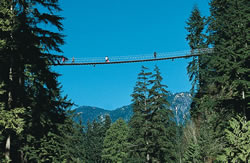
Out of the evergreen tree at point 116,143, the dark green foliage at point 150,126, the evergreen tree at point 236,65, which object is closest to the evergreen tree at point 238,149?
the evergreen tree at point 236,65

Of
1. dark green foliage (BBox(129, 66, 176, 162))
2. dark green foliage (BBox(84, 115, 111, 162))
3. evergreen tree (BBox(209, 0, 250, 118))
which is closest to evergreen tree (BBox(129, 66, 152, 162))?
dark green foliage (BBox(129, 66, 176, 162))

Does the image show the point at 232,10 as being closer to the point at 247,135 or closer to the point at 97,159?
the point at 247,135

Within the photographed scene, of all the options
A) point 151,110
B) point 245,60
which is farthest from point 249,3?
point 151,110

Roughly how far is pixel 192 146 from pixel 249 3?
1570 centimetres

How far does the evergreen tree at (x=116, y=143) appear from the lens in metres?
55.3

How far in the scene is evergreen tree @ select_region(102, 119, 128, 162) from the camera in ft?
181

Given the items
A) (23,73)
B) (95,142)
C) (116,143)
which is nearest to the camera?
(23,73)

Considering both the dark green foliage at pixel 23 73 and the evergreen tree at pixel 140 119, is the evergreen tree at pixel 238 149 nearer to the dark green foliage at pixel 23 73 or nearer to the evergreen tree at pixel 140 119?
the dark green foliage at pixel 23 73

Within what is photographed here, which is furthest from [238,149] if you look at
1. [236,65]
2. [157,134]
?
[157,134]

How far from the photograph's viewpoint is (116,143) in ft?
188

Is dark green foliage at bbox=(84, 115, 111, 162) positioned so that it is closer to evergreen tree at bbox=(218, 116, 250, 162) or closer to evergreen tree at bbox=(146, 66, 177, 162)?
evergreen tree at bbox=(146, 66, 177, 162)

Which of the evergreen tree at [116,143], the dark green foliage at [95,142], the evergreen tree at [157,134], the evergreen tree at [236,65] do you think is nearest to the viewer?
the evergreen tree at [236,65]

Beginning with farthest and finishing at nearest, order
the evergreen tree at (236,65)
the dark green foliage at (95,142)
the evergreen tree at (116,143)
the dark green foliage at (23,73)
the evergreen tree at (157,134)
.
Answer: the dark green foliage at (95,142) < the evergreen tree at (116,143) < the evergreen tree at (157,134) < the evergreen tree at (236,65) < the dark green foliage at (23,73)

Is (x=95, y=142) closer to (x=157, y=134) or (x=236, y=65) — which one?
(x=157, y=134)
